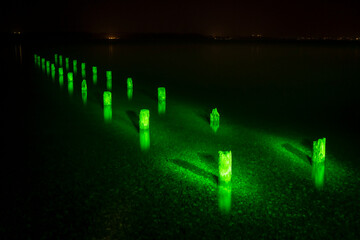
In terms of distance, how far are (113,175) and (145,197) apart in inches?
37.7

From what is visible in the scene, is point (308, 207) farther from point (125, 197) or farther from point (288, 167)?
point (125, 197)

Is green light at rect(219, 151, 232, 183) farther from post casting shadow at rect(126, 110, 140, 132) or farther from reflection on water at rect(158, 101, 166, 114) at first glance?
reflection on water at rect(158, 101, 166, 114)

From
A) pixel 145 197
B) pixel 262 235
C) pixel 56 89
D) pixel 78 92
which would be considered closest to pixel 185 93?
pixel 78 92

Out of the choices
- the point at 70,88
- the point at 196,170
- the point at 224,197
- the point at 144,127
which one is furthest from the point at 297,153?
the point at 70,88

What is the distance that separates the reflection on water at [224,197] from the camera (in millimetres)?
4801

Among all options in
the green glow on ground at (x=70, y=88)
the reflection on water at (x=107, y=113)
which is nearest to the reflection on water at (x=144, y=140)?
the reflection on water at (x=107, y=113)

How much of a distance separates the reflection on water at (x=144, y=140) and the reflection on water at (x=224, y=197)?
2198 millimetres

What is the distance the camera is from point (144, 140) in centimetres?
765

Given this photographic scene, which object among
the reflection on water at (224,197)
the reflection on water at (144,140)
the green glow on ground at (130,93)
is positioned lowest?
the reflection on water at (224,197)

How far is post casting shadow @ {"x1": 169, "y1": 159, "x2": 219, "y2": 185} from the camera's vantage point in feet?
18.7

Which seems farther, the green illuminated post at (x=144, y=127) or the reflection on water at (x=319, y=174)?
the green illuminated post at (x=144, y=127)

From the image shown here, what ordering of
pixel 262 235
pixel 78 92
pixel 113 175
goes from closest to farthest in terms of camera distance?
pixel 262 235 → pixel 113 175 → pixel 78 92

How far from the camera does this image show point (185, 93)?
45.4ft

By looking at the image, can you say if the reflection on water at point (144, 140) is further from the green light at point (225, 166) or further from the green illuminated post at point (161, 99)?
the green illuminated post at point (161, 99)
